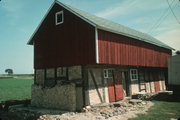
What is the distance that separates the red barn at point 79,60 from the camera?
15.7m

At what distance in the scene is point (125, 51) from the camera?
1878 cm

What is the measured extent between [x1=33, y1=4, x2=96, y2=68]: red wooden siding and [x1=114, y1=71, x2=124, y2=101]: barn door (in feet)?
15.5

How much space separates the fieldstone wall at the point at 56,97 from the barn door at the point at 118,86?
516 cm

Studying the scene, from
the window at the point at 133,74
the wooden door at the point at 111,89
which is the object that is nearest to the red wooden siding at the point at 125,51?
the window at the point at 133,74

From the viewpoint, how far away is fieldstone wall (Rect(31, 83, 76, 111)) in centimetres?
1544

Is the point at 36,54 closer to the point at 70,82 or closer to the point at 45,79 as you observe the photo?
the point at 45,79

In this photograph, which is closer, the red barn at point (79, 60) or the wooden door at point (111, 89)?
the red barn at point (79, 60)

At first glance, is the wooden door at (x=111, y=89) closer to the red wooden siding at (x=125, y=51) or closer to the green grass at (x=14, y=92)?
the red wooden siding at (x=125, y=51)

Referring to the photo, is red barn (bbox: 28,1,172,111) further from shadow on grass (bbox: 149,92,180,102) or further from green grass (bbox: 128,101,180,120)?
green grass (bbox: 128,101,180,120)

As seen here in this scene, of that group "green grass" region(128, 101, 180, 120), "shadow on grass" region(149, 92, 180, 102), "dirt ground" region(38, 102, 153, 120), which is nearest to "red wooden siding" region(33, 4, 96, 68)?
"dirt ground" region(38, 102, 153, 120)

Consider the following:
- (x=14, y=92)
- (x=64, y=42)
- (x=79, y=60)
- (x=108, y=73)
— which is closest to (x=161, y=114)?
(x=108, y=73)

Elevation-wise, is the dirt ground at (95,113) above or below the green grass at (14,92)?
above

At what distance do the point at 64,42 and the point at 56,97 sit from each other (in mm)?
4755

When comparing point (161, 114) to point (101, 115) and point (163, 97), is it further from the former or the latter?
point (163, 97)
